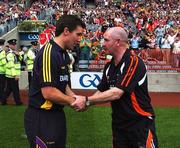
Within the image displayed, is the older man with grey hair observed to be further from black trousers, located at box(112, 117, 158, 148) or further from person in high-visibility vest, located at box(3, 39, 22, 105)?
person in high-visibility vest, located at box(3, 39, 22, 105)

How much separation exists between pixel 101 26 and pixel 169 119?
15.4 metres

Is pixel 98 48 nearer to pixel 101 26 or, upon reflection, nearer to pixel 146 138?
pixel 101 26

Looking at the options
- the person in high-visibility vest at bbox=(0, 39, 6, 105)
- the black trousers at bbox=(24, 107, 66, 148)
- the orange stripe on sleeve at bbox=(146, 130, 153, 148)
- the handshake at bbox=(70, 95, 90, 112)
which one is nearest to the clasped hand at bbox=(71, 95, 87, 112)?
the handshake at bbox=(70, 95, 90, 112)

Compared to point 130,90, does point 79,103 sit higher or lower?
lower

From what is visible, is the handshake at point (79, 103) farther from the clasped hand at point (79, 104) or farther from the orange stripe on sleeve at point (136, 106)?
the orange stripe on sleeve at point (136, 106)

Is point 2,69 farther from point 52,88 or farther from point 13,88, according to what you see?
point 52,88

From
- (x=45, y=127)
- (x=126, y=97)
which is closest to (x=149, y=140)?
(x=126, y=97)

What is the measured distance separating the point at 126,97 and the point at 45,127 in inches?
41.5

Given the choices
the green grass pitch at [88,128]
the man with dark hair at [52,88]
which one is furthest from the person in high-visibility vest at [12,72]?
the man with dark hair at [52,88]

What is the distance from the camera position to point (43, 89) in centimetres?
508

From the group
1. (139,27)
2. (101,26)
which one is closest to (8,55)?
(101,26)

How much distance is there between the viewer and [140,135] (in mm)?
5621

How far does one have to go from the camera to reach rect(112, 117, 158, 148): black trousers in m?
5.62

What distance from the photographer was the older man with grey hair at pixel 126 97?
5.48 meters
